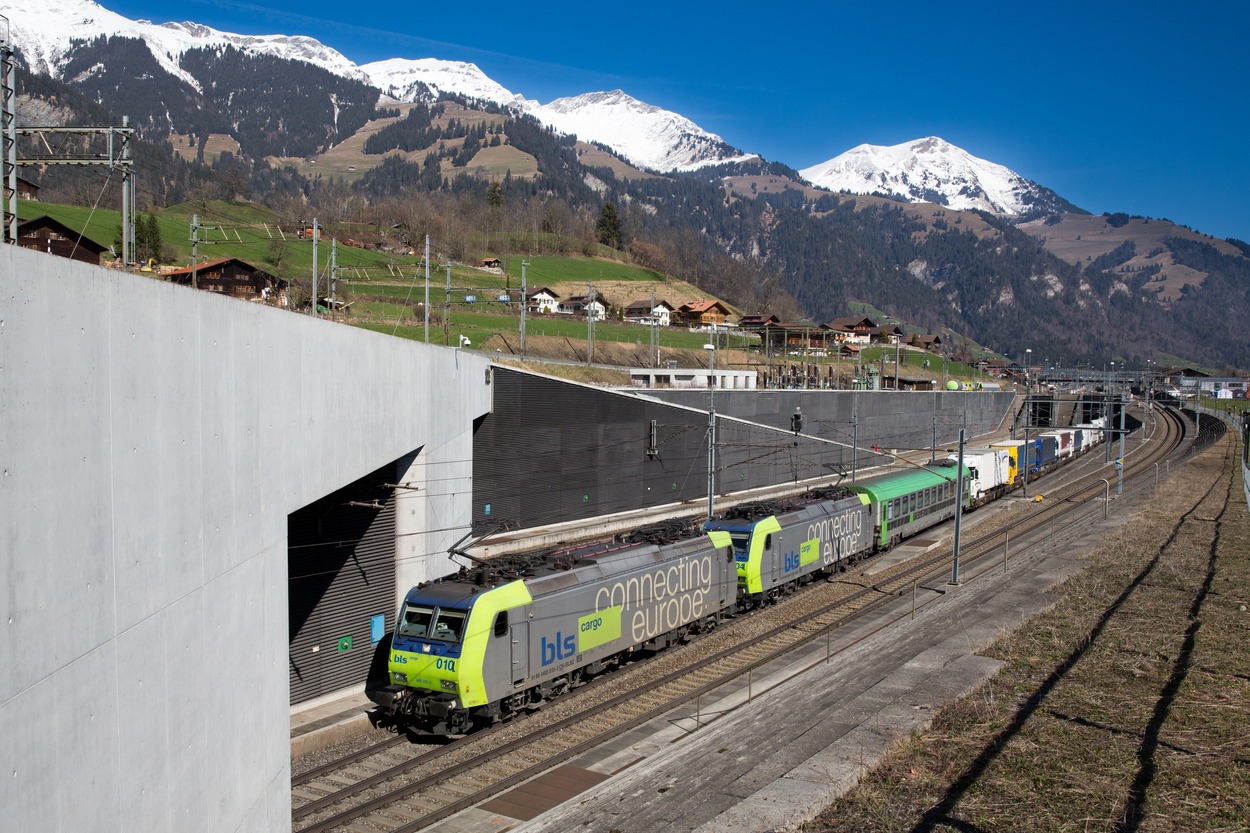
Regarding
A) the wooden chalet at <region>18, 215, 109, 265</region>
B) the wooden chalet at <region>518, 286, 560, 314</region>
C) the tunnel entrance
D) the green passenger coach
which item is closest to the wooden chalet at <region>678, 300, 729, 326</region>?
the wooden chalet at <region>518, 286, 560, 314</region>

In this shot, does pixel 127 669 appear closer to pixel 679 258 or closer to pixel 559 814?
pixel 559 814

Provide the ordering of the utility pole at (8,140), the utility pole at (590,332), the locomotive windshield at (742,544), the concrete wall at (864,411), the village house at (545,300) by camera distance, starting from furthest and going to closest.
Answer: the village house at (545,300) < the utility pole at (590,332) < the concrete wall at (864,411) < the locomotive windshield at (742,544) < the utility pole at (8,140)

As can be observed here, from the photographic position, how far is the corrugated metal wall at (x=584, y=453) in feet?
111

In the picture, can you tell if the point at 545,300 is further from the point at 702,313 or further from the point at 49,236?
the point at 49,236

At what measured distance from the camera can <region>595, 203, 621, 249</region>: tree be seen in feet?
567

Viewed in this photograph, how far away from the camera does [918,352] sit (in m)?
145

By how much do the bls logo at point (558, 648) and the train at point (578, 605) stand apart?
24mm

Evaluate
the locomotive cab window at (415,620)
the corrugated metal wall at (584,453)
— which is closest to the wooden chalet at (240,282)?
the locomotive cab window at (415,620)

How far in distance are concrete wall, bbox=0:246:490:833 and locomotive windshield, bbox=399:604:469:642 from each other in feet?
17.7

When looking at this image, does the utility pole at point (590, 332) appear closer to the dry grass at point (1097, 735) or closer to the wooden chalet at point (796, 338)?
the wooden chalet at point (796, 338)

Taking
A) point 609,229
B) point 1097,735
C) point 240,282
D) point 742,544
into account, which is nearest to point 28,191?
point 240,282

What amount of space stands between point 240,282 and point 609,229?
497 feet

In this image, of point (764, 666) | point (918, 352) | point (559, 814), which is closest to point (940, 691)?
point (764, 666)

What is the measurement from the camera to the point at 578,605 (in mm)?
21531
